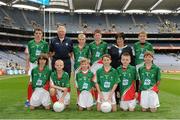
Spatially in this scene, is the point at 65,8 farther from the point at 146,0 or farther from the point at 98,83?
the point at 98,83

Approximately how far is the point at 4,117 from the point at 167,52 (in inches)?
2592

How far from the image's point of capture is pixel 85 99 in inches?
407

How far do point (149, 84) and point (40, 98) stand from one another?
294 cm

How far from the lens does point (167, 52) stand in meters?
72.6

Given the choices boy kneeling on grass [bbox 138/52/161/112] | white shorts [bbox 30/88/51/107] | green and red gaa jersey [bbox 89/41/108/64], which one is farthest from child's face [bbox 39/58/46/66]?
boy kneeling on grass [bbox 138/52/161/112]

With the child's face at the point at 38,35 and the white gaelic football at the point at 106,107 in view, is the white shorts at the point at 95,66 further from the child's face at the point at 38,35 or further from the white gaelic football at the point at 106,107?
the white gaelic football at the point at 106,107

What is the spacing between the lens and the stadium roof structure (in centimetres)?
6247

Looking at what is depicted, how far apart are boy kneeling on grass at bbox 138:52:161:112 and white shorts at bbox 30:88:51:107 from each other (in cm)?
251

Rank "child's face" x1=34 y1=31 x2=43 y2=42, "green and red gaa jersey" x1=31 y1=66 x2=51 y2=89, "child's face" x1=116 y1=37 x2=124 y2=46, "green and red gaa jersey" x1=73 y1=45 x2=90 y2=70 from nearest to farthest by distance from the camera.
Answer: "green and red gaa jersey" x1=31 y1=66 x2=51 y2=89
"child's face" x1=116 y1=37 x2=124 y2=46
"child's face" x1=34 y1=31 x2=43 y2=42
"green and red gaa jersey" x1=73 y1=45 x2=90 y2=70

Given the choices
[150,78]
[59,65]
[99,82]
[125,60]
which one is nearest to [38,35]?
[59,65]

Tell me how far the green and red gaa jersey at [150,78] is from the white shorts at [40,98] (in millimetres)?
2537

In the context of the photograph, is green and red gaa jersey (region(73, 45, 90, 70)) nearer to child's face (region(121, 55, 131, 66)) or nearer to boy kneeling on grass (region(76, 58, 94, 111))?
boy kneeling on grass (region(76, 58, 94, 111))

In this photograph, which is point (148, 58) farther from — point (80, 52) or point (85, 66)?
point (80, 52)

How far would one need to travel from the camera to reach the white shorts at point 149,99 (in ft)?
33.0
